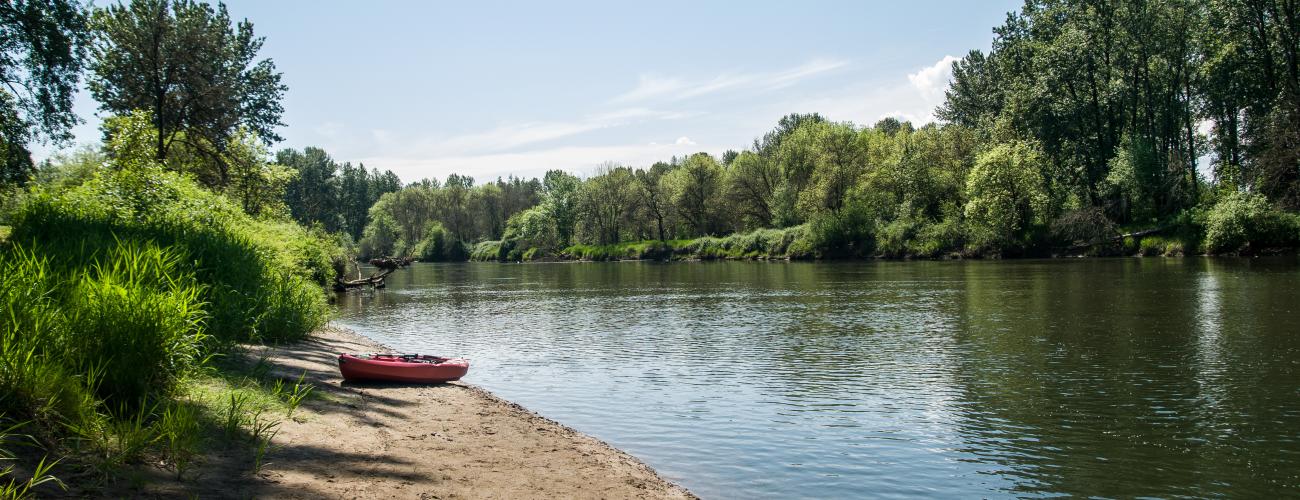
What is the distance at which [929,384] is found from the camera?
17109 millimetres

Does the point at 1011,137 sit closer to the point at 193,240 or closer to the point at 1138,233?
the point at 1138,233

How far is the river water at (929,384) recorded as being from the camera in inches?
426

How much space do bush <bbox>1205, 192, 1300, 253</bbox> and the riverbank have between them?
62.7 meters

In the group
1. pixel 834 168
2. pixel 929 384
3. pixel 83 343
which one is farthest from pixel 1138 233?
pixel 83 343

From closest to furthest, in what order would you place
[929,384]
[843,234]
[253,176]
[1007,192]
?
[929,384] < [253,176] < [1007,192] < [843,234]

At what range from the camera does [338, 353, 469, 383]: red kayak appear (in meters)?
16.2

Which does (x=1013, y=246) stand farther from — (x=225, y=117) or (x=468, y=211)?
(x=468, y=211)

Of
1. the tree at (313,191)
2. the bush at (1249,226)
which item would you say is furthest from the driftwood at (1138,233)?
the tree at (313,191)

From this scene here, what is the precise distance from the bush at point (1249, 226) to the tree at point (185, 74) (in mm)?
64650

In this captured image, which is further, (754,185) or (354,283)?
(754,185)

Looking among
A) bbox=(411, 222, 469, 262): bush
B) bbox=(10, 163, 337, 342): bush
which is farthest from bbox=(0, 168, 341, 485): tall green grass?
bbox=(411, 222, 469, 262): bush

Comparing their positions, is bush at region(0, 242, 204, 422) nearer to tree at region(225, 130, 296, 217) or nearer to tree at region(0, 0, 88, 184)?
tree at region(0, 0, 88, 184)

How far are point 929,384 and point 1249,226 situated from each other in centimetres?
5569

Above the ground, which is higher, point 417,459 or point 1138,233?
point 1138,233
